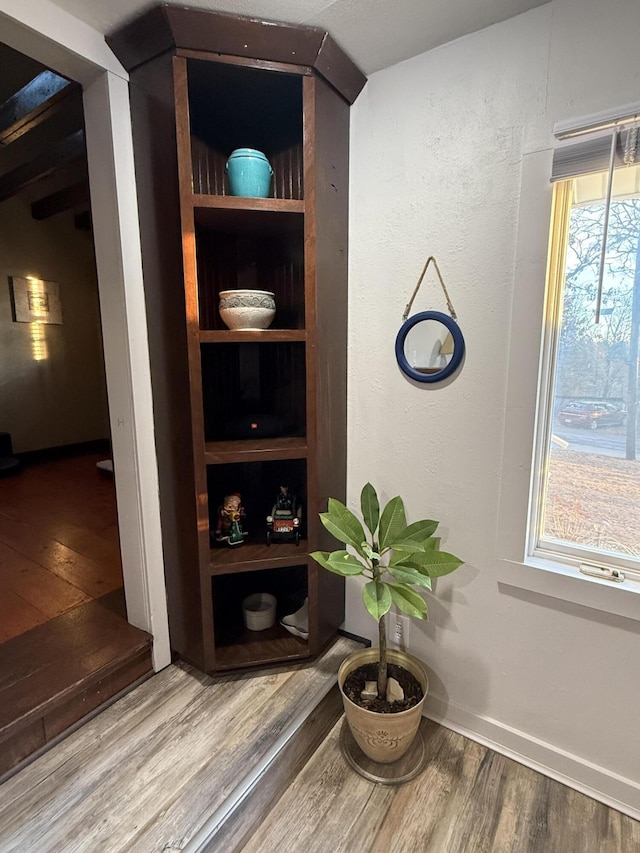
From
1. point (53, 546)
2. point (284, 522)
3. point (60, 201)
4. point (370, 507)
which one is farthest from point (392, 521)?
point (60, 201)

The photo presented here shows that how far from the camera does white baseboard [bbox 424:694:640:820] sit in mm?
1140

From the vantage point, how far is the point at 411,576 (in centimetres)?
113

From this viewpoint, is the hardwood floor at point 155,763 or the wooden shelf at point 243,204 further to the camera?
the wooden shelf at point 243,204

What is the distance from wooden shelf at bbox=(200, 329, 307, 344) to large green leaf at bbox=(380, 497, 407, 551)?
58 centimetres

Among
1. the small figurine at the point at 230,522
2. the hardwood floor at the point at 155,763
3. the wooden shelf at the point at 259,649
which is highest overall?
the small figurine at the point at 230,522

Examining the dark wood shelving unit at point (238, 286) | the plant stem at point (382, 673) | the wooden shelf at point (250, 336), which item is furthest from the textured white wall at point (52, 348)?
the plant stem at point (382, 673)

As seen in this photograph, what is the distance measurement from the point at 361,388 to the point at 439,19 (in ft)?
3.38

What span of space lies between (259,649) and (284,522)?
0.48 meters

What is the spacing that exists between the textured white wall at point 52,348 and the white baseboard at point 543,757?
11.2ft

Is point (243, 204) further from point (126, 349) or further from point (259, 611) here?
point (259, 611)

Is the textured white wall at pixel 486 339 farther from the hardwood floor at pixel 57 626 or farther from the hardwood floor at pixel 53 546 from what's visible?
the hardwood floor at pixel 53 546

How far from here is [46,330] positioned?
407 cm

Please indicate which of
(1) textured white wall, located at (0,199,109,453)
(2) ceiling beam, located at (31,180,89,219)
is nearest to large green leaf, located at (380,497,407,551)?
(2) ceiling beam, located at (31,180,89,219)

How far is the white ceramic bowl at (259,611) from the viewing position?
1625 mm
